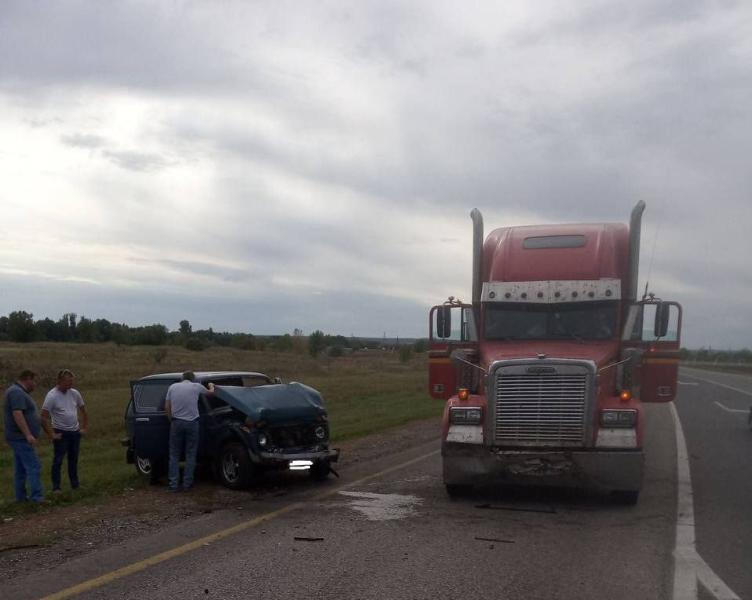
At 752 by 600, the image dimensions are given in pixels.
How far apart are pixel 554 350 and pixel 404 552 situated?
4.34 m

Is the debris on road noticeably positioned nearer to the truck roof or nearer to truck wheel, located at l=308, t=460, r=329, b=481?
truck wheel, located at l=308, t=460, r=329, b=481

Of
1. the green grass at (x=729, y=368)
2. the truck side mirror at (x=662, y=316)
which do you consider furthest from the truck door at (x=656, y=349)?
the green grass at (x=729, y=368)

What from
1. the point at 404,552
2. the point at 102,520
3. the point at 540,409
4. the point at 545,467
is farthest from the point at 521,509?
the point at 102,520

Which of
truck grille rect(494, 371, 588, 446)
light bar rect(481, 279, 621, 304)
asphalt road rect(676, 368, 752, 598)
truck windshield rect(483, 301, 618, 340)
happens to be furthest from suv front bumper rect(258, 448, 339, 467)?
asphalt road rect(676, 368, 752, 598)

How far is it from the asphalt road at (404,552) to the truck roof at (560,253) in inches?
120

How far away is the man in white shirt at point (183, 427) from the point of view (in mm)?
11516

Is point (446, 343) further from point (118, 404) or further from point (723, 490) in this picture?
point (118, 404)

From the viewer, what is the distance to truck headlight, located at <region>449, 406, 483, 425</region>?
34.5 ft

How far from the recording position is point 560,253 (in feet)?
39.4

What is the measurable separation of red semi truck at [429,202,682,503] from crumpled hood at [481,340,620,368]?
2 cm

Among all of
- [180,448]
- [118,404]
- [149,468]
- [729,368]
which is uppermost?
[729,368]

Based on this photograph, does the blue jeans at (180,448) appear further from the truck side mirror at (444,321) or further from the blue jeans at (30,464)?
the truck side mirror at (444,321)

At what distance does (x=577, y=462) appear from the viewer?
1000 centimetres

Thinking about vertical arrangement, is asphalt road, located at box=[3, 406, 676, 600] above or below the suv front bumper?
A: below
